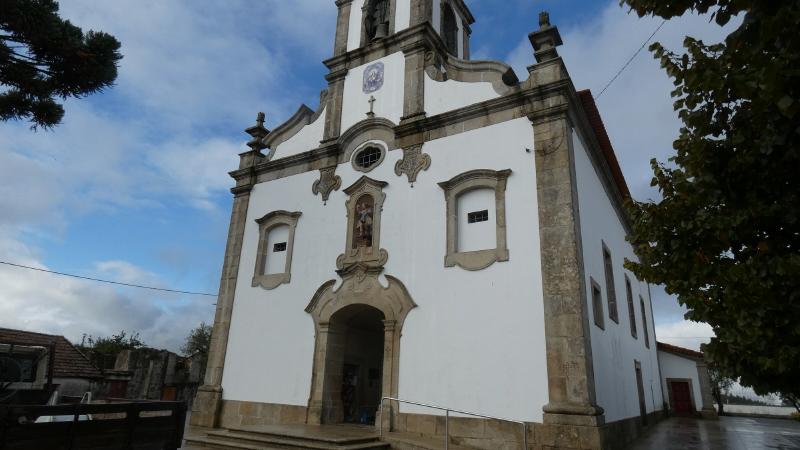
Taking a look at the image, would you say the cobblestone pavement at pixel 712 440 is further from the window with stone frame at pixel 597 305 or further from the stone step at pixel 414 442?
the stone step at pixel 414 442

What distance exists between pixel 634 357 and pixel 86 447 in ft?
46.4

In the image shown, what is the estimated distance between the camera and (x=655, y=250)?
603cm

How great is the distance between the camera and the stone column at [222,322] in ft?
42.7

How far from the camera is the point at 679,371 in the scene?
76.7 ft

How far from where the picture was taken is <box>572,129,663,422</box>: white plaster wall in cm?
1026

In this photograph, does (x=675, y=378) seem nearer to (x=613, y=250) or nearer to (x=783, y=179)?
(x=613, y=250)

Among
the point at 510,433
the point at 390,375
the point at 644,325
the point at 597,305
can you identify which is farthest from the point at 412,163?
the point at 644,325

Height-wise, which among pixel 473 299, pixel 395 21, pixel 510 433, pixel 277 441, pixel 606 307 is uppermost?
pixel 395 21

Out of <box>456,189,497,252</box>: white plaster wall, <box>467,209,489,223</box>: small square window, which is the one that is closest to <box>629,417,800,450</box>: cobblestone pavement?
<box>456,189,497,252</box>: white plaster wall

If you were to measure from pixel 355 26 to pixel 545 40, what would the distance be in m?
6.61

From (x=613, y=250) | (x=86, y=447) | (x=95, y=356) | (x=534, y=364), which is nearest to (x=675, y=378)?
(x=613, y=250)

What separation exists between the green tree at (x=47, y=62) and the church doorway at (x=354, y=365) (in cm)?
709

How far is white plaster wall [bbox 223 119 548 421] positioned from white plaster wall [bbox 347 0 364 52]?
14.2 ft

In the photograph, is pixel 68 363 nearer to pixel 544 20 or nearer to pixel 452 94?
pixel 452 94
